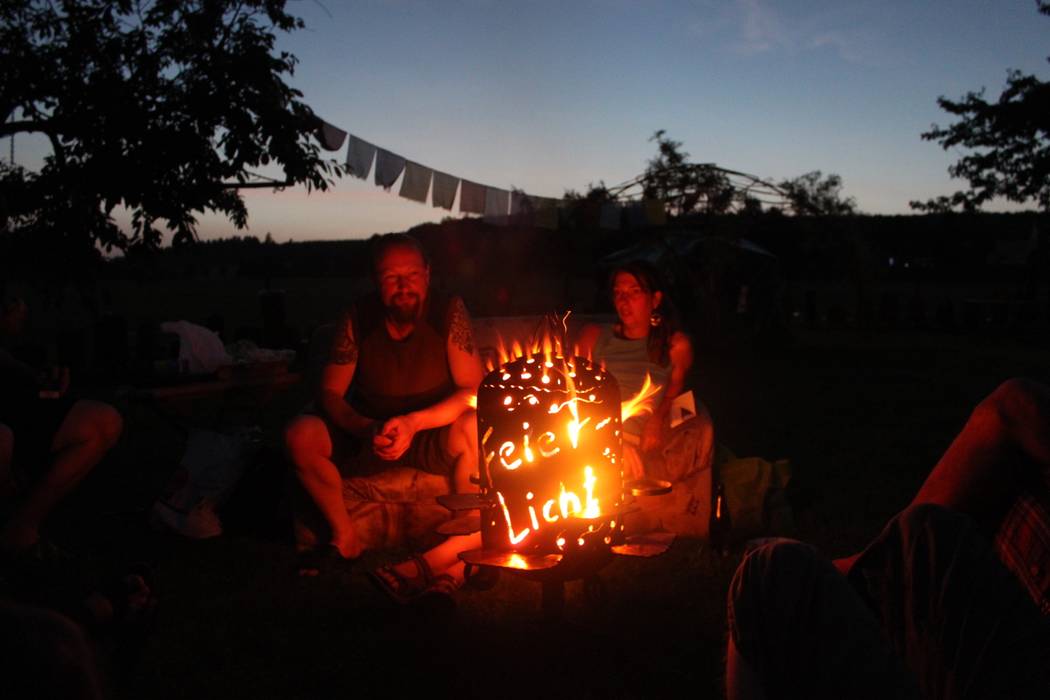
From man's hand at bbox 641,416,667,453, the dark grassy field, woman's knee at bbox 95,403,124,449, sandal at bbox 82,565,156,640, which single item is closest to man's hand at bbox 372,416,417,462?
the dark grassy field

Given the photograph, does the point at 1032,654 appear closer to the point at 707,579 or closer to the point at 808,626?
the point at 808,626

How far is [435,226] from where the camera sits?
2908 centimetres

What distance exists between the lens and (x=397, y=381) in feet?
13.0

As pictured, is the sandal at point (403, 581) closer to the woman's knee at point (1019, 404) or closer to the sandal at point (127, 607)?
Result: the sandal at point (127, 607)

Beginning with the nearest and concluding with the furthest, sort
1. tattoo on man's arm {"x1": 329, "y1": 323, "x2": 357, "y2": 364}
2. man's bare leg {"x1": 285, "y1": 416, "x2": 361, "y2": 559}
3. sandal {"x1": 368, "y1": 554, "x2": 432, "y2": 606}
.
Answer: sandal {"x1": 368, "y1": 554, "x2": 432, "y2": 606} < man's bare leg {"x1": 285, "y1": 416, "x2": 361, "y2": 559} < tattoo on man's arm {"x1": 329, "y1": 323, "x2": 357, "y2": 364}

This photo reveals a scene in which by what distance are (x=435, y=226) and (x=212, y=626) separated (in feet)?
86.4

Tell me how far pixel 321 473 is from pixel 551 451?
1313 mm

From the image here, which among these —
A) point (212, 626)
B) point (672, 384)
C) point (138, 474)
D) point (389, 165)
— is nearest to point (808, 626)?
point (212, 626)

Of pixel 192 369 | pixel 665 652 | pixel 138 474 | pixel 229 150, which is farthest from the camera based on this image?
pixel 229 150

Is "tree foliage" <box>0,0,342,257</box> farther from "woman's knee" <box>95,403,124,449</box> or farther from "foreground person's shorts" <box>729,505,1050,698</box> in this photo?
"foreground person's shorts" <box>729,505,1050,698</box>

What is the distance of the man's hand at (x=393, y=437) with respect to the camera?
11.7 ft

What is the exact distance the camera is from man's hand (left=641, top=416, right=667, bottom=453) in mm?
3951

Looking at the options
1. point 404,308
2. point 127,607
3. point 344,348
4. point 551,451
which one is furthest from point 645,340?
point 127,607

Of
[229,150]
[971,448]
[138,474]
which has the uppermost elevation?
[229,150]
